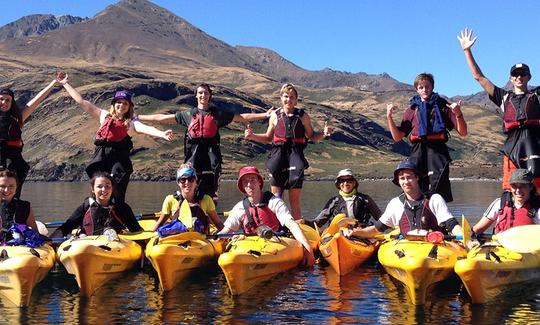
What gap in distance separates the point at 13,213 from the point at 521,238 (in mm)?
8641

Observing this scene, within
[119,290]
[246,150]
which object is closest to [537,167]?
[119,290]

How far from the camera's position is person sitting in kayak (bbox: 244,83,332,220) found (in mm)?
14656

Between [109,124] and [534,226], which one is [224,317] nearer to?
[534,226]

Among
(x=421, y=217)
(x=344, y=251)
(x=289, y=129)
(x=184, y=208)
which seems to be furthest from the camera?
(x=289, y=129)

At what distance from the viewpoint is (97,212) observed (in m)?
11.9

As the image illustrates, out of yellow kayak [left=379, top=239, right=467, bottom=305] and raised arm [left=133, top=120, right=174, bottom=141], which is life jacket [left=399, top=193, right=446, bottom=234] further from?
raised arm [left=133, top=120, right=174, bottom=141]

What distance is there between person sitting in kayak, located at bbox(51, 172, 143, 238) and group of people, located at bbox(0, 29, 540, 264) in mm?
19

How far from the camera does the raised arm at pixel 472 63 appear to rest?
12531 millimetres

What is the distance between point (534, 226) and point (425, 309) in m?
2.27

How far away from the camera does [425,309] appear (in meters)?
9.85

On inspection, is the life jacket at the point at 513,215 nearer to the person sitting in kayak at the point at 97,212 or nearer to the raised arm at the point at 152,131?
the raised arm at the point at 152,131

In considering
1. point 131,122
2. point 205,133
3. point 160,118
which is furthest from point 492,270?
point 160,118

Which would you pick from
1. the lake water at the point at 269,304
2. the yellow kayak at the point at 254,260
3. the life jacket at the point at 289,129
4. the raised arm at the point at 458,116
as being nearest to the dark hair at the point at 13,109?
the lake water at the point at 269,304

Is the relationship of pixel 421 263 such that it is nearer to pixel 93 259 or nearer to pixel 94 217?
pixel 93 259
